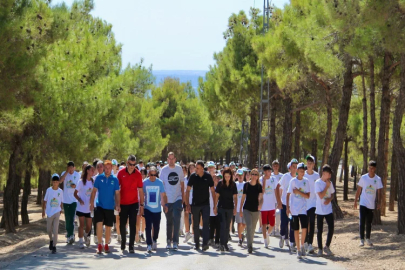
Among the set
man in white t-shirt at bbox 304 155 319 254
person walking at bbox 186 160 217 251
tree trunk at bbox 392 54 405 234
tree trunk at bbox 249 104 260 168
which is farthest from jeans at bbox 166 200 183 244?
tree trunk at bbox 249 104 260 168

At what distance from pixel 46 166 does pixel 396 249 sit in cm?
1302

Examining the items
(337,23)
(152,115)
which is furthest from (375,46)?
(152,115)

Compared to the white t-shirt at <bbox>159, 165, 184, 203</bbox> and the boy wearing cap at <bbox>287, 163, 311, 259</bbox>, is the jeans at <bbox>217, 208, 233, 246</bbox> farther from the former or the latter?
the boy wearing cap at <bbox>287, 163, 311, 259</bbox>

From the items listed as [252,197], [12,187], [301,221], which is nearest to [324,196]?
[301,221]

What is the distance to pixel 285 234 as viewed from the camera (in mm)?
14945

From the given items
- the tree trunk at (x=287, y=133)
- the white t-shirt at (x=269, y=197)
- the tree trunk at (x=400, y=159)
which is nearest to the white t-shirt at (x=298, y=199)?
the white t-shirt at (x=269, y=197)

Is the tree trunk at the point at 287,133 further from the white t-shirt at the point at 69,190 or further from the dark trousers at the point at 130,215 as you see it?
the dark trousers at the point at 130,215

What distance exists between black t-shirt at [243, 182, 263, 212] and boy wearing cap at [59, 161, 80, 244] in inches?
150

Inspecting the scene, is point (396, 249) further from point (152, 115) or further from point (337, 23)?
point (152, 115)

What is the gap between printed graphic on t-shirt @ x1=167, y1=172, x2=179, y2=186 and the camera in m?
14.0

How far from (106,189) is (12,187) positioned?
33.7 feet

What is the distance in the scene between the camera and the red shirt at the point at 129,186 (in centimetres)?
1312

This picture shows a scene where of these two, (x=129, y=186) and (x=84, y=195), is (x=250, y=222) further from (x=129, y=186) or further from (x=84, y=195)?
(x=84, y=195)

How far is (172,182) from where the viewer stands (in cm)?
1397
